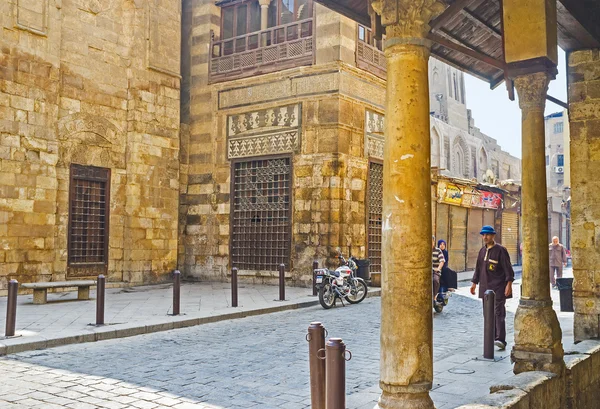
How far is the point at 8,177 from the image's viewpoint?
42.9 feet

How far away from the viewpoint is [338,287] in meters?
12.4

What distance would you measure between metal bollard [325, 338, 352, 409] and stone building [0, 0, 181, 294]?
1152cm

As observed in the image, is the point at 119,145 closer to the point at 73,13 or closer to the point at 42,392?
the point at 73,13

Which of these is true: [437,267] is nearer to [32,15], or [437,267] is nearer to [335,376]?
[335,376]

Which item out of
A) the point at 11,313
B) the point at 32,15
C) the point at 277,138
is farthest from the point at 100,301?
the point at 277,138

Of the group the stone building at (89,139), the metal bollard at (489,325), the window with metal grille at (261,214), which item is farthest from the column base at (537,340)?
the stone building at (89,139)

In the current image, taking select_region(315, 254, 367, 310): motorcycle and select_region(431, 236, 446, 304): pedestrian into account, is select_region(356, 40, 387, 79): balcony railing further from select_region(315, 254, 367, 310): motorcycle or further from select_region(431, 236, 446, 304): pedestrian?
select_region(431, 236, 446, 304): pedestrian

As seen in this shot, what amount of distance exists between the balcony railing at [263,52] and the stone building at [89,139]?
49.9 inches

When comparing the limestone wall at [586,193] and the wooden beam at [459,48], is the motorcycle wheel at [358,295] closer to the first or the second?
the limestone wall at [586,193]

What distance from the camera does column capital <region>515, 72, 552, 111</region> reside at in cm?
571

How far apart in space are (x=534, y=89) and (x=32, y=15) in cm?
Answer: 1195

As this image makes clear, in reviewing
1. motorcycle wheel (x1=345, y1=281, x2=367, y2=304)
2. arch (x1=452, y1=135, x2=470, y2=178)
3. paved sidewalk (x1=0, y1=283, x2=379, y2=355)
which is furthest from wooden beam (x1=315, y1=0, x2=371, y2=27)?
arch (x1=452, y1=135, x2=470, y2=178)

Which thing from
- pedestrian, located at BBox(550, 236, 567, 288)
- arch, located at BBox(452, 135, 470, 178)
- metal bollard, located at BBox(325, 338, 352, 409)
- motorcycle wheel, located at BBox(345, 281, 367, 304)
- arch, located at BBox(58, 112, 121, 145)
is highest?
arch, located at BBox(452, 135, 470, 178)

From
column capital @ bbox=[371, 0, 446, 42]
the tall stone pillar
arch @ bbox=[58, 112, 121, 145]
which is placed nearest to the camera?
the tall stone pillar
